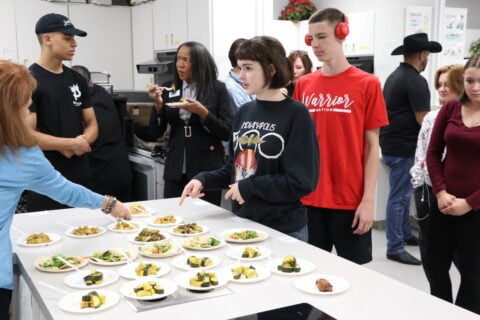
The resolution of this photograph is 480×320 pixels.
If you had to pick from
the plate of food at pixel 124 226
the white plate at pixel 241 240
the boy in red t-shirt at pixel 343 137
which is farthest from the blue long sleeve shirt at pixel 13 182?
the boy in red t-shirt at pixel 343 137

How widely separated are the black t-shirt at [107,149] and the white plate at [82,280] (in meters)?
2.24

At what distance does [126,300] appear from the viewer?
52.4 inches

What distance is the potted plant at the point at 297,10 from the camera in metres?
5.68

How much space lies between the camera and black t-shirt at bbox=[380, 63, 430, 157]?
11.9 feet

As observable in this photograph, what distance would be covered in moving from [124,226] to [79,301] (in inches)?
27.2

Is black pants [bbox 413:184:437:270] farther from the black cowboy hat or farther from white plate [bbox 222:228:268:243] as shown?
the black cowboy hat

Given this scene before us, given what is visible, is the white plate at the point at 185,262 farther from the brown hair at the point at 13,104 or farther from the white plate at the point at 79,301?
the brown hair at the point at 13,104

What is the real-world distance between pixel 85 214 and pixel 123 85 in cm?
456

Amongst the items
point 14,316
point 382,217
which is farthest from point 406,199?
point 14,316

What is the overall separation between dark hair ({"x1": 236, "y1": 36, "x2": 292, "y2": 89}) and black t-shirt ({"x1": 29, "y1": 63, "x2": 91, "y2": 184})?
126 cm

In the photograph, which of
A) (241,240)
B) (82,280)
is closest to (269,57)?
(241,240)

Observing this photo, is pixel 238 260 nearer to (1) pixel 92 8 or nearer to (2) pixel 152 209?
(2) pixel 152 209

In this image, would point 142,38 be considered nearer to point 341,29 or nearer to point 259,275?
point 341,29

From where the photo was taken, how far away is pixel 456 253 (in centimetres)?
221
